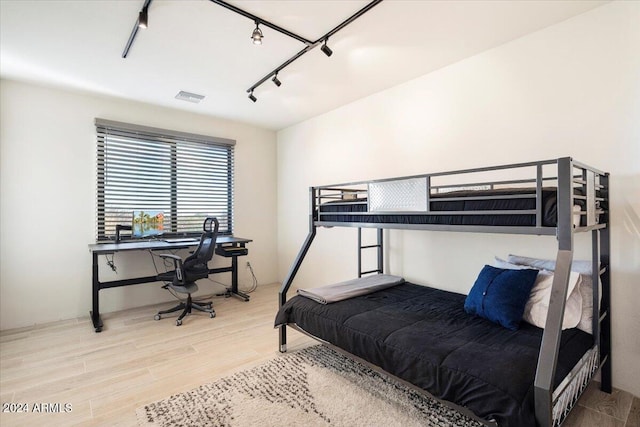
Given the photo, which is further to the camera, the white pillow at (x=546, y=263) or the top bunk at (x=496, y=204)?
the white pillow at (x=546, y=263)

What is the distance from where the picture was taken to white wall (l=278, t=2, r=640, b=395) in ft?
6.46

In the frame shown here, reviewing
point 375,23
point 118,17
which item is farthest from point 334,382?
point 118,17

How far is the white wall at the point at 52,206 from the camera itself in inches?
121

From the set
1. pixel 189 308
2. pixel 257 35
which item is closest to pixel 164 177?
pixel 189 308

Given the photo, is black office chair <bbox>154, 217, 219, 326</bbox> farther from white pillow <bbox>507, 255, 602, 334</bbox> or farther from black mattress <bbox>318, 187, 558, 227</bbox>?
white pillow <bbox>507, 255, 602, 334</bbox>

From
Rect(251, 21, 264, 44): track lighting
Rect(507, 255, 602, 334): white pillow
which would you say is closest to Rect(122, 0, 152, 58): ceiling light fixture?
Rect(251, 21, 264, 44): track lighting

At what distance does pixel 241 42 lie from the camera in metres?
2.41

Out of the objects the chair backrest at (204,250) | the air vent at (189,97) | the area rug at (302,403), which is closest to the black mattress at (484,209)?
the area rug at (302,403)

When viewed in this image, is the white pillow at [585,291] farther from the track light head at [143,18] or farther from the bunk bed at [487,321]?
the track light head at [143,18]

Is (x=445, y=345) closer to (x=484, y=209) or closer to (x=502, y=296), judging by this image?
(x=502, y=296)

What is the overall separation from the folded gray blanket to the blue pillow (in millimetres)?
785

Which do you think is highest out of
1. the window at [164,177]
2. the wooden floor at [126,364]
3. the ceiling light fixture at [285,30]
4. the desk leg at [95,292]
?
the ceiling light fixture at [285,30]

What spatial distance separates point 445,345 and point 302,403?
0.93 m

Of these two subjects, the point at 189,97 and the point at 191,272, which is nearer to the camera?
the point at 191,272
